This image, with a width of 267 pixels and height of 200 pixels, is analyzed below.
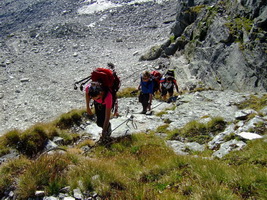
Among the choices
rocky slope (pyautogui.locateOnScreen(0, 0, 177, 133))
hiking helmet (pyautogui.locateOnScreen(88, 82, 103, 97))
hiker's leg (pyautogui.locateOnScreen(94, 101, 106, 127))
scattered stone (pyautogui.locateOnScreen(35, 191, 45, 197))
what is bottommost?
rocky slope (pyautogui.locateOnScreen(0, 0, 177, 133))

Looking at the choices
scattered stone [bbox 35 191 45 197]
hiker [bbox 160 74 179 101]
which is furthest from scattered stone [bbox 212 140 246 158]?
hiker [bbox 160 74 179 101]

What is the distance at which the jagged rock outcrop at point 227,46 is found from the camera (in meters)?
12.4

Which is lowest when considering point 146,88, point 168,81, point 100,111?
point 168,81

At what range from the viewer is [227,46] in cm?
1501

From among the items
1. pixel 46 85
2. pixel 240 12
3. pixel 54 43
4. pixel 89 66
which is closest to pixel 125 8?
pixel 54 43

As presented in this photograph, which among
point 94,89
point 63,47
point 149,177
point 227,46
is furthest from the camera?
point 63,47

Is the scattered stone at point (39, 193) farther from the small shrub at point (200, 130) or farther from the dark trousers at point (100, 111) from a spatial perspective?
the small shrub at point (200, 130)

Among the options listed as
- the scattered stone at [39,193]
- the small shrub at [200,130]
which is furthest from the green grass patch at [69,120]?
the scattered stone at [39,193]

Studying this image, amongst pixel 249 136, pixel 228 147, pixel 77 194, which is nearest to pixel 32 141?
pixel 77 194

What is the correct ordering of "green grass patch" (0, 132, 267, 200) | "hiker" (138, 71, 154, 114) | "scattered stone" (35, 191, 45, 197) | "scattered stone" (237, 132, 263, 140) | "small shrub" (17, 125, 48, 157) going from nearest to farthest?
"green grass patch" (0, 132, 267, 200), "scattered stone" (35, 191, 45, 197), "scattered stone" (237, 132, 263, 140), "small shrub" (17, 125, 48, 157), "hiker" (138, 71, 154, 114)

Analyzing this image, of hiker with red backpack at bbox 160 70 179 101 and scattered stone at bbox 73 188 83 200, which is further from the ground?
scattered stone at bbox 73 188 83 200

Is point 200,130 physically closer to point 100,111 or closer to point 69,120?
point 100,111

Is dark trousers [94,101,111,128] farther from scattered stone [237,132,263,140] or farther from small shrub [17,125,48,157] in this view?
scattered stone [237,132,263,140]

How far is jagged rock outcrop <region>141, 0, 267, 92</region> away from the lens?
12.4 m
